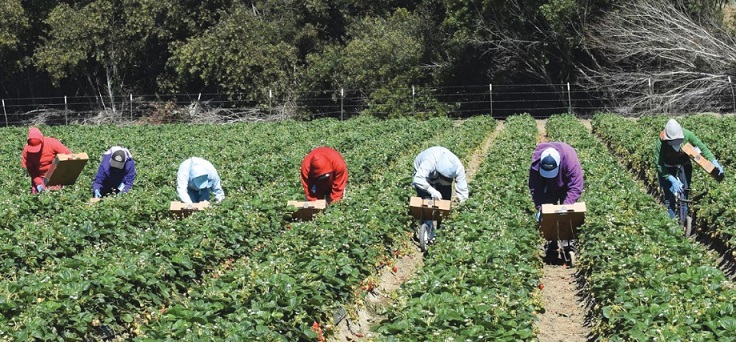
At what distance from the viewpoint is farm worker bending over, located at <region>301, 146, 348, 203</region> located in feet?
39.2

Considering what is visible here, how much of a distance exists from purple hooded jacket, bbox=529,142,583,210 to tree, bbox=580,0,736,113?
2316 cm

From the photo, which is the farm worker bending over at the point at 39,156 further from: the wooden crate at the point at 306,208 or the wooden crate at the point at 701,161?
the wooden crate at the point at 701,161

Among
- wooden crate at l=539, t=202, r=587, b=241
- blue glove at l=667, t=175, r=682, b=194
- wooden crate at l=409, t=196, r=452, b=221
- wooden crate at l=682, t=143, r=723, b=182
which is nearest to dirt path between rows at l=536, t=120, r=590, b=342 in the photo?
wooden crate at l=539, t=202, r=587, b=241

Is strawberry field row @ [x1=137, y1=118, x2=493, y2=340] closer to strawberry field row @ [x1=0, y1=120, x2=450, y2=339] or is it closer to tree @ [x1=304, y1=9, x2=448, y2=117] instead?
strawberry field row @ [x1=0, y1=120, x2=450, y2=339]

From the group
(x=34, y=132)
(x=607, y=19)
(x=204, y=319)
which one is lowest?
(x=204, y=319)

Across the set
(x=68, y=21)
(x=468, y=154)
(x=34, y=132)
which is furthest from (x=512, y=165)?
(x=68, y=21)

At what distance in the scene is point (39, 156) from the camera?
48.3ft

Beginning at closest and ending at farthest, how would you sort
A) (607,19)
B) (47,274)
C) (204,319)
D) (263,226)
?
(204,319) → (47,274) → (263,226) → (607,19)

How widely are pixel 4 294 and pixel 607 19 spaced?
1184 inches

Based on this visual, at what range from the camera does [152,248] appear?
967cm

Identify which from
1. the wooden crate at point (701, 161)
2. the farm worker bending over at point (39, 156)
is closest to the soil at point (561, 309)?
the wooden crate at point (701, 161)

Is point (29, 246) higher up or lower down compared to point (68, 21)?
lower down

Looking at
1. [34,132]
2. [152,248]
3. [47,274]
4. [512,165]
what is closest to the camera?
[47,274]

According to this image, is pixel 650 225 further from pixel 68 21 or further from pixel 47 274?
pixel 68 21
